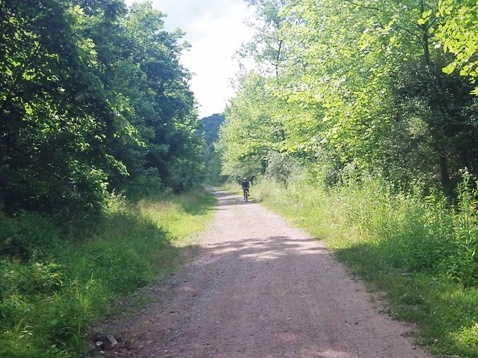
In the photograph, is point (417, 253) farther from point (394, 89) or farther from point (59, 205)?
point (59, 205)

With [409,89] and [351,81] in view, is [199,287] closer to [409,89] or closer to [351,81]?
[409,89]

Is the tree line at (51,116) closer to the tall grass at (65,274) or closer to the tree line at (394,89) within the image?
the tall grass at (65,274)

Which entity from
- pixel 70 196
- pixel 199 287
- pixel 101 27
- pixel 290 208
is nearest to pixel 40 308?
pixel 199 287

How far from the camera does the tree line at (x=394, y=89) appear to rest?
38.9ft

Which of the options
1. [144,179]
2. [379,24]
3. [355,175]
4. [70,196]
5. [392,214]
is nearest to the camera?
[392,214]

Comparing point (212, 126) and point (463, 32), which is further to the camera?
point (212, 126)

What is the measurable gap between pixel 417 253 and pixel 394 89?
6676 millimetres

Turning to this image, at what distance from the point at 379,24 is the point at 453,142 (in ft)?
17.8

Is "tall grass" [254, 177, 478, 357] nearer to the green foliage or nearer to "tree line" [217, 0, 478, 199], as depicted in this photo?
"tree line" [217, 0, 478, 199]

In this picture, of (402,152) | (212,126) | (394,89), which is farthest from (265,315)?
(212,126)

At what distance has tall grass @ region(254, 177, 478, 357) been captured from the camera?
5909 mm

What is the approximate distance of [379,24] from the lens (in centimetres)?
1510

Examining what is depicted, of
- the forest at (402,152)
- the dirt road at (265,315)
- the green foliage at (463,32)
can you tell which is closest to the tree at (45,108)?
the dirt road at (265,315)

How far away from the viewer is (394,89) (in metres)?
13.7
